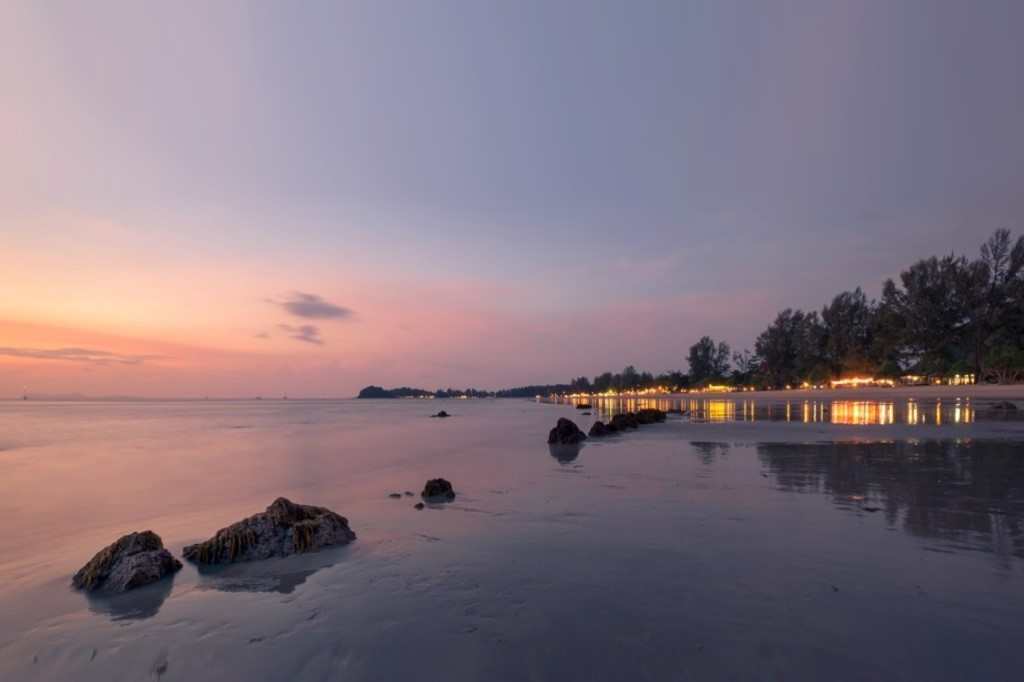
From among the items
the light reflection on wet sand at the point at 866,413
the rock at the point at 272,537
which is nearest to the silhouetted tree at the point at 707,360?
the light reflection on wet sand at the point at 866,413

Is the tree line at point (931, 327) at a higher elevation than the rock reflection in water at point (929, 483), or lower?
higher

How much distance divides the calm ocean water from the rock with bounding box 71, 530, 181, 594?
0.20 meters

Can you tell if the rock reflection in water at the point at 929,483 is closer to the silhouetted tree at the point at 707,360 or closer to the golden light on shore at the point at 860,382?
the golden light on shore at the point at 860,382

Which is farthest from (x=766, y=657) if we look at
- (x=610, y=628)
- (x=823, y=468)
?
(x=823, y=468)

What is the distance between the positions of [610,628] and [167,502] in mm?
12376

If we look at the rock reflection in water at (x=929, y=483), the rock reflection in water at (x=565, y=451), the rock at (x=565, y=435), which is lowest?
the rock reflection in water at (x=565, y=451)

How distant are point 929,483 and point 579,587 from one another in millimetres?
9449

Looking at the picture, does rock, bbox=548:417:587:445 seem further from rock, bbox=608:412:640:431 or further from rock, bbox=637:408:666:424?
rock, bbox=637:408:666:424

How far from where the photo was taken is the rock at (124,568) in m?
5.98

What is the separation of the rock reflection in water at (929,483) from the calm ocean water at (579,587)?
82mm

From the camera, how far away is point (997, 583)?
16.5 feet

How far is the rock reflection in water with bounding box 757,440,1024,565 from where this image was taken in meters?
6.89

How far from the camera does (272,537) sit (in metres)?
7.12

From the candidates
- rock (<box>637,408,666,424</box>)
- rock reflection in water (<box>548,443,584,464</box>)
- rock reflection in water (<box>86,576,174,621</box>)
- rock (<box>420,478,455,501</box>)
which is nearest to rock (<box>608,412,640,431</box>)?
rock (<box>637,408,666,424</box>)
